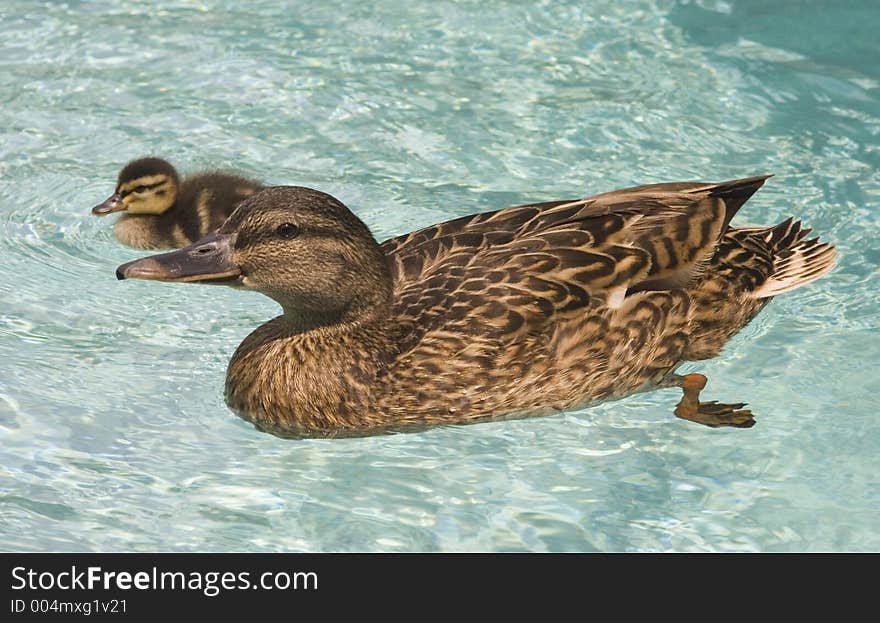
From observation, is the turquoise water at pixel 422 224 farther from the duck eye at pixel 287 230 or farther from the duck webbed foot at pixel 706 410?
the duck eye at pixel 287 230

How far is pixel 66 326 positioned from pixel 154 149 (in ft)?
4.98

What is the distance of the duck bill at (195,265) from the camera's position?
4531 millimetres

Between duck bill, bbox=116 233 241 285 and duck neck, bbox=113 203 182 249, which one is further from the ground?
duck bill, bbox=116 233 241 285

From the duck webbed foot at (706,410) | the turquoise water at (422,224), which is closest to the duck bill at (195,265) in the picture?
the turquoise water at (422,224)

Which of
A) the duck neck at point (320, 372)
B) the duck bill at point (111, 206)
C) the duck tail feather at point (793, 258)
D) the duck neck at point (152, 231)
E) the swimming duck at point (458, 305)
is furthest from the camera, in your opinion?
the duck neck at point (152, 231)

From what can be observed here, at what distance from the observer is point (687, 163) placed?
662 centimetres

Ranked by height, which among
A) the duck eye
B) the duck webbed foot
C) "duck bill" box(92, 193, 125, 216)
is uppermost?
the duck eye

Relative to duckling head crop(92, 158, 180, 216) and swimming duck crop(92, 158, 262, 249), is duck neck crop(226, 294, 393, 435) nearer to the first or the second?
swimming duck crop(92, 158, 262, 249)

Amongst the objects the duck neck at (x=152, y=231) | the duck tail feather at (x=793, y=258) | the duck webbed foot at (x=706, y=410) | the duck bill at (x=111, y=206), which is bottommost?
the duck webbed foot at (x=706, y=410)

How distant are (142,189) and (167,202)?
15 cm

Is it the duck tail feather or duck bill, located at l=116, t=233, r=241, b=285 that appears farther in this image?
the duck tail feather

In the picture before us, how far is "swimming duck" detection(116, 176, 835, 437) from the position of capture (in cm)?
466

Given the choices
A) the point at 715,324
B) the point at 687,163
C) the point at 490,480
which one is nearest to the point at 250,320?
the point at 490,480

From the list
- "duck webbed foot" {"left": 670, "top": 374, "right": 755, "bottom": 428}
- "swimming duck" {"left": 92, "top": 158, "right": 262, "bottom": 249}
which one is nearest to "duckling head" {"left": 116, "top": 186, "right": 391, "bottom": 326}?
"duck webbed foot" {"left": 670, "top": 374, "right": 755, "bottom": 428}
